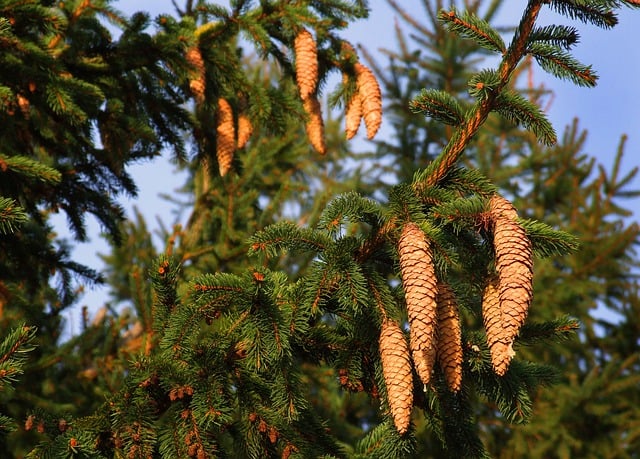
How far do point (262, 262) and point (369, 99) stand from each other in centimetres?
105

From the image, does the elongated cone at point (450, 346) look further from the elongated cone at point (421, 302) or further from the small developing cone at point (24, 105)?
the small developing cone at point (24, 105)

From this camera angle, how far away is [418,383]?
2.65 meters

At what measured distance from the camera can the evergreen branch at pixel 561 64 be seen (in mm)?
2391

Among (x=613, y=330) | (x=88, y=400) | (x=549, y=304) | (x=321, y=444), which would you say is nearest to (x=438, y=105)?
(x=321, y=444)

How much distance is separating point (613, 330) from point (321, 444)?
825 cm

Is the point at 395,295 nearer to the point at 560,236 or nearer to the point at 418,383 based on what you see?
the point at 418,383

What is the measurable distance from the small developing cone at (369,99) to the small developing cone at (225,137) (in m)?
0.75

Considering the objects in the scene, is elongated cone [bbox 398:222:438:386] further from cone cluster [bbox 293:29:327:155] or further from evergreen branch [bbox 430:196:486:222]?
cone cluster [bbox 293:29:327:155]

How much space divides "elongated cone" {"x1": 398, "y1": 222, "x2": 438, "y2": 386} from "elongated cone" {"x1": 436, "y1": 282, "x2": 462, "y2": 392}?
0.13m

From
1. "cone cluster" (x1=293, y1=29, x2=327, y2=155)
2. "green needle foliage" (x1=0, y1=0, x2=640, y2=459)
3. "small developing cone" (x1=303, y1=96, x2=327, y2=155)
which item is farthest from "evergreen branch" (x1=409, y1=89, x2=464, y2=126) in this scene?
"small developing cone" (x1=303, y1=96, x2=327, y2=155)

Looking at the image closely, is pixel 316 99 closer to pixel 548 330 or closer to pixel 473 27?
pixel 473 27

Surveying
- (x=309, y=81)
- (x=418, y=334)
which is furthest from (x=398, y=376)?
(x=309, y=81)

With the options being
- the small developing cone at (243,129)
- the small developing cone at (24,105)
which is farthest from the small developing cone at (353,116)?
the small developing cone at (24,105)

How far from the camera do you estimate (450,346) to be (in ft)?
7.66
